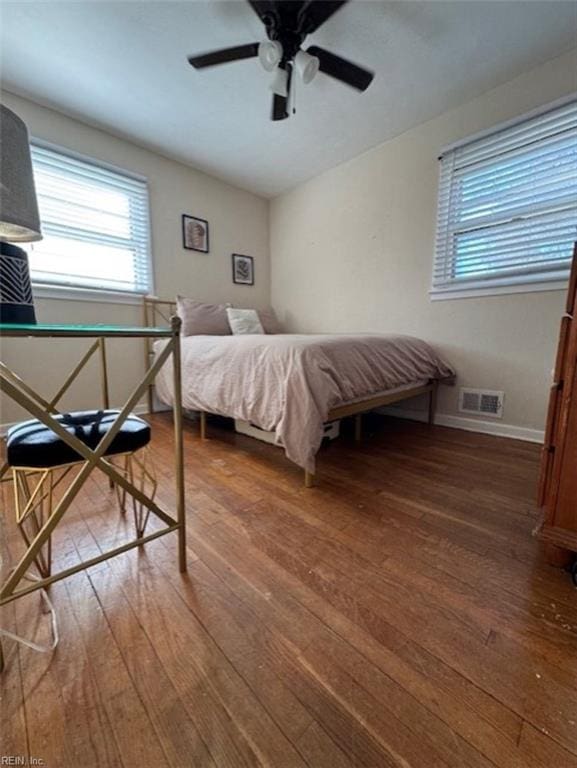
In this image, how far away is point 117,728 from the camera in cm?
59

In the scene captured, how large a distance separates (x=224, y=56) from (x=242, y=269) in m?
2.05

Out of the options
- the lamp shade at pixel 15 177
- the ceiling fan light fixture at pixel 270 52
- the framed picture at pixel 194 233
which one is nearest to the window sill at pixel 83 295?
the framed picture at pixel 194 233

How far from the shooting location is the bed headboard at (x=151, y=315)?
115 inches

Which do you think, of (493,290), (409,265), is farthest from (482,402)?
(409,265)

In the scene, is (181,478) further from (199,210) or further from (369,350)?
(199,210)

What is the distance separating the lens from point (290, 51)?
5.46ft

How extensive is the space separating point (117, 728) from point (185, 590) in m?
0.34

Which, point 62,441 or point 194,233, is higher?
point 194,233

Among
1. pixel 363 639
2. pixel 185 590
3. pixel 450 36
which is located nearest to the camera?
pixel 363 639

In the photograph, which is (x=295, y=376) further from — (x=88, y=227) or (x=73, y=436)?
(x=88, y=227)

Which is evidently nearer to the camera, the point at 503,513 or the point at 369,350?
the point at 503,513

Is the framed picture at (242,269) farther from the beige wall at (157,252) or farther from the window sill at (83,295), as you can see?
the window sill at (83,295)

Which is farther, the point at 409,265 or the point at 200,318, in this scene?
the point at 200,318

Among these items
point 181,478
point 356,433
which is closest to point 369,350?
point 356,433
